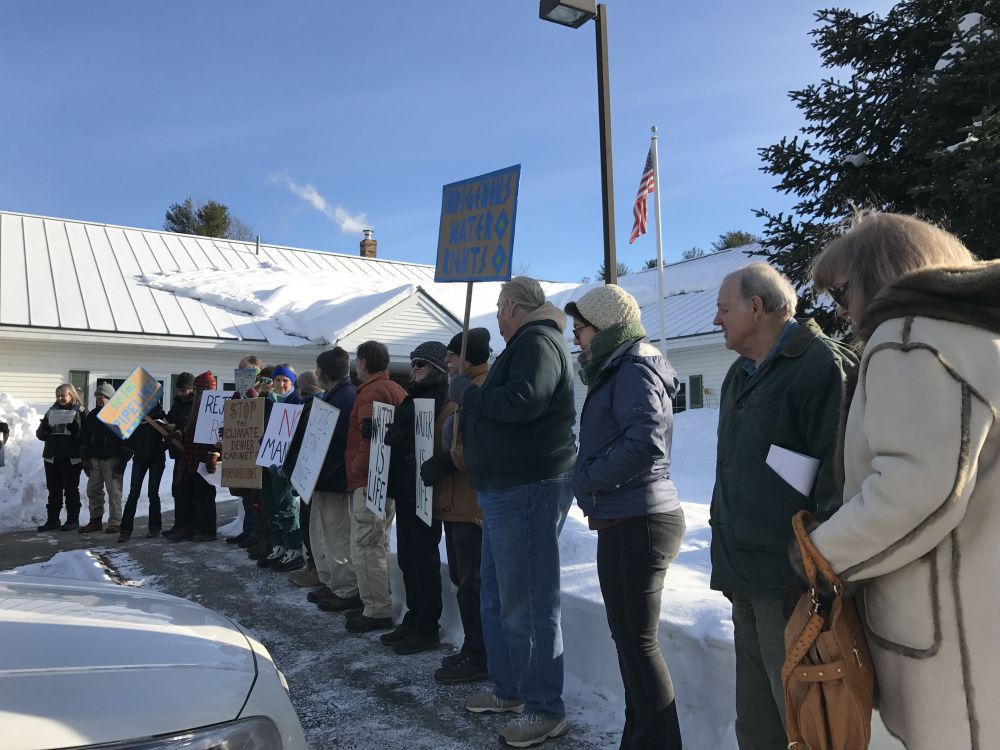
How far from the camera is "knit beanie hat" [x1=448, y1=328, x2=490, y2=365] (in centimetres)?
478

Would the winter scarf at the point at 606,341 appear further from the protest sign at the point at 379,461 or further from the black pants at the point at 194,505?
the black pants at the point at 194,505

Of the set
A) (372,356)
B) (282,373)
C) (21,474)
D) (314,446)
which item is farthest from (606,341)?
(21,474)

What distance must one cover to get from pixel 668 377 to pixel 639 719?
4.82 ft

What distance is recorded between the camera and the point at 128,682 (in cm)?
199

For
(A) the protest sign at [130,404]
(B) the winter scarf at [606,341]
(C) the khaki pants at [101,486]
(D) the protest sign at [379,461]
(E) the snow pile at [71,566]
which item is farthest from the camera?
(C) the khaki pants at [101,486]

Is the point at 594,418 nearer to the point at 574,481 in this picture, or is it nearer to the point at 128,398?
the point at 574,481

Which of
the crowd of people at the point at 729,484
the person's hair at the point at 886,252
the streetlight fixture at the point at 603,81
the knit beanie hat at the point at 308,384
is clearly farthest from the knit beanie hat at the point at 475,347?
the knit beanie hat at the point at 308,384

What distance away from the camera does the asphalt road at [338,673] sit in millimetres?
3857

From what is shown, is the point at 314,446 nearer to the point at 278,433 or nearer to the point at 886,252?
the point at 278,433

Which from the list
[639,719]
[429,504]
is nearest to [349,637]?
[429,504]

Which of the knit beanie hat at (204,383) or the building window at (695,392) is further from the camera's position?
the building window at (695,392)

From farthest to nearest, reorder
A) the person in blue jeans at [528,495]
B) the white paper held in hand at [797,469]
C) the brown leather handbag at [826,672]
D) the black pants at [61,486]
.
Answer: the black pants at [61,486] → the person in blue jeans at [528,495] → the white paper held in hand at [797,469] → the brown leather handbag at [826,672]

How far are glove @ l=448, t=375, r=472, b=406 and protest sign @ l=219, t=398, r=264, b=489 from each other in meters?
4.53

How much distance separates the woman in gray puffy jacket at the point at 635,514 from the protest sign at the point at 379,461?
230cm
